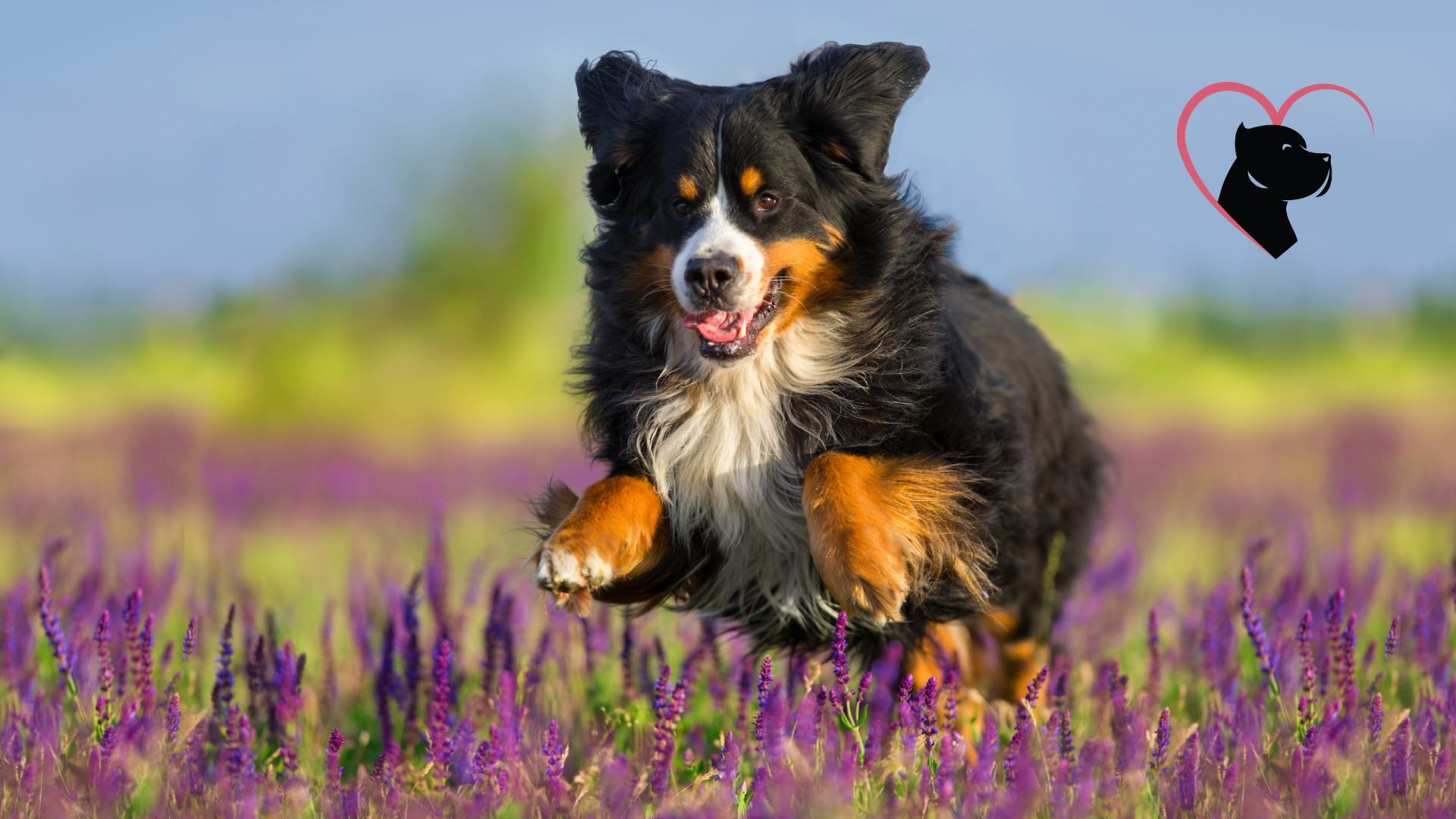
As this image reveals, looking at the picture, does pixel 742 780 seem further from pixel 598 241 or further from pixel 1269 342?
pixel 1269 342

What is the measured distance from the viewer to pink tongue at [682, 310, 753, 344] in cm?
319

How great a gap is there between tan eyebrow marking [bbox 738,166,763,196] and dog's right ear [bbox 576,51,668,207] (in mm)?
427

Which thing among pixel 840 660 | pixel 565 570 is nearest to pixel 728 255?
pixel 565 570

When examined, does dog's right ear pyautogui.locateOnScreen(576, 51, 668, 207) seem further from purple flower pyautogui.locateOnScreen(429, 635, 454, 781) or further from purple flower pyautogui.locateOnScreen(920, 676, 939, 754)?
purple flower pyautogui.locateOnScreen(920, 676, 939, 754)

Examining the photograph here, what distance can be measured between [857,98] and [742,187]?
1.47 feet

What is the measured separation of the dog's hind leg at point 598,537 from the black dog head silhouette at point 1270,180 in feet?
10.0

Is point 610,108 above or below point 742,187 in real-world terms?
above

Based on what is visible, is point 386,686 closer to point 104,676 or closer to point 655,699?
point 104,676

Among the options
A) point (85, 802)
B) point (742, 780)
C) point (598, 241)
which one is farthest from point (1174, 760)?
point (85, 802)

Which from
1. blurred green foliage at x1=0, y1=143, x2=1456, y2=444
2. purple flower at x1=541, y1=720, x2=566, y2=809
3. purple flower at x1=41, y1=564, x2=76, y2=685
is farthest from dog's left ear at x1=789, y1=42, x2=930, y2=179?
blurred green foliage at x1=0, y1=143, x2=1456, y2=444

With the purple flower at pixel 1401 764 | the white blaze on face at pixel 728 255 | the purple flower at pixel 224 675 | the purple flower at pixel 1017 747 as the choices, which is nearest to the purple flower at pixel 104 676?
the purple flower at pixel 224 675

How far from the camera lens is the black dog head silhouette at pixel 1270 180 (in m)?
4.83

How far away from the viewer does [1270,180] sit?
4875 mm

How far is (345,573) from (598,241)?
111 inches
